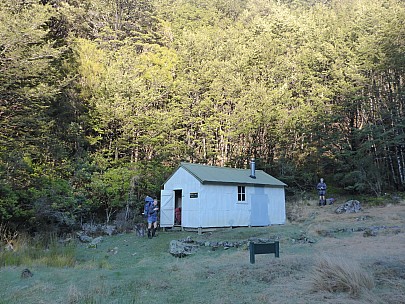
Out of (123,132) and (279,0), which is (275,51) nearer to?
(279,0)

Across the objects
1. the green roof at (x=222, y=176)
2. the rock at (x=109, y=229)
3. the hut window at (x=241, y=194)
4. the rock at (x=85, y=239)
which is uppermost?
the green roof at (x=222, y=176)

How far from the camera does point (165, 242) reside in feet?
41.7

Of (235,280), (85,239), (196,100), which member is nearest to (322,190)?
(196,100)

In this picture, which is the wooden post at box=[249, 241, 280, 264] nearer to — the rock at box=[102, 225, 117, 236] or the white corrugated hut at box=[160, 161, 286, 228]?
the white corrugated hut at box=[160, 161, 286, 228]

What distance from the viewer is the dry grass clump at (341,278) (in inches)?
188

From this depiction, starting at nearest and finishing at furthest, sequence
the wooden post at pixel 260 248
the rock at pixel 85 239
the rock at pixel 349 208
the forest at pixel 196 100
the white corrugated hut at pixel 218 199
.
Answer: the wooden post at pixel 260 248 < the rock at pixel 85 239 < the white corrugated hut at pixel 218 199 < the forest at pixel 196 100 < the rock at pixel 349 208

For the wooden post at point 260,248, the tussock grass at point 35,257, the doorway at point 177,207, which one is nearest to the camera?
the wooden post at point 260,248

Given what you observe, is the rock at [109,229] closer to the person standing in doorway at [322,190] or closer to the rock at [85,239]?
the rock at [85,239]

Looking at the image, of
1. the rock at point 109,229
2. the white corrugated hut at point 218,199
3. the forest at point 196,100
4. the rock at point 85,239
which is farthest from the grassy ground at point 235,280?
the forest at point 196,100

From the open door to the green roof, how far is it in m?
1.62

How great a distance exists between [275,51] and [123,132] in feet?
47.6

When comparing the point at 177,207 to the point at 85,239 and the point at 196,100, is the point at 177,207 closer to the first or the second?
the point at 85,239

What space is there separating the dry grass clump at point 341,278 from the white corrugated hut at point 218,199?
9.46 metres

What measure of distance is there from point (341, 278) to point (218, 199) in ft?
34.2
